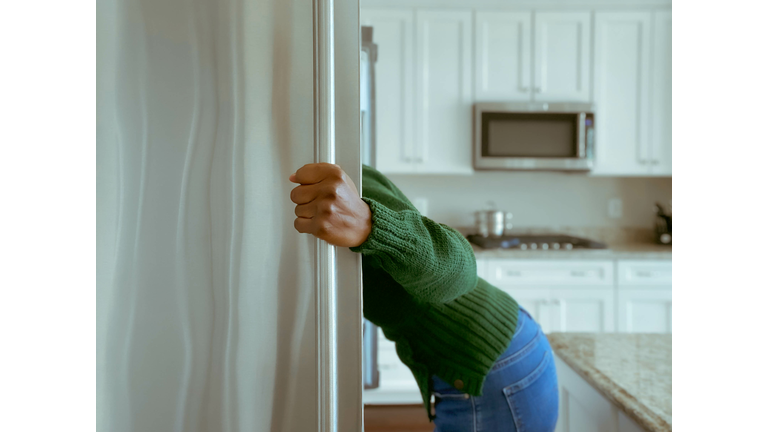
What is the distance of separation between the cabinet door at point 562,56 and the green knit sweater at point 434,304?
6.39ft

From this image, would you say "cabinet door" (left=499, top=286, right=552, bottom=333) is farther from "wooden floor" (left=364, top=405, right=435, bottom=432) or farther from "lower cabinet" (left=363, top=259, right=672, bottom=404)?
"wooden floor" (left=364, top=405, right=435, bottom=432)

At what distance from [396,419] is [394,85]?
170cm

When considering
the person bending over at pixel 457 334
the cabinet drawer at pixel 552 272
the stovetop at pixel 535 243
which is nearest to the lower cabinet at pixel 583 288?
the cabinet drawer at pixel 552 272

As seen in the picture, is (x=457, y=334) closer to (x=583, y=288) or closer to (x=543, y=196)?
(x=583, y=288)

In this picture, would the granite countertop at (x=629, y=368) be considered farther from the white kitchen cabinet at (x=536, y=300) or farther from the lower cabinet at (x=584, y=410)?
the white kitchen cabinet at (x=536, y=300)

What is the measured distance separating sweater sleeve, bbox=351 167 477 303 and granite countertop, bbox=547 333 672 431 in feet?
1.06

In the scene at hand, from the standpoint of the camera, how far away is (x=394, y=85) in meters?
2.61

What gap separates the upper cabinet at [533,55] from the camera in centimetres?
260

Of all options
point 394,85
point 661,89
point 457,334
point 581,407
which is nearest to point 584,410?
point 581,407

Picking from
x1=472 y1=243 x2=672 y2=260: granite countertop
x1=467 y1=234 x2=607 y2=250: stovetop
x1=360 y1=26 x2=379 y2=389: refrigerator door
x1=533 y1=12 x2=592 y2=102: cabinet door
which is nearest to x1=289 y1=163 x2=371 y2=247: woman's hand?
x1=360 y1=26 x2=379 y2=389: refrigerator door

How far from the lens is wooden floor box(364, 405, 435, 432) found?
7.43 feet

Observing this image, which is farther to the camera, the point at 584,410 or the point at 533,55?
the point at 533,55
